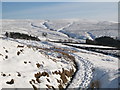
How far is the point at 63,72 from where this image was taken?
21.1 meters

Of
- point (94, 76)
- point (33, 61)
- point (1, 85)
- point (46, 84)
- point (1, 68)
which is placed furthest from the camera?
point (33, 61)

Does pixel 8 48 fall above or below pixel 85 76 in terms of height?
above

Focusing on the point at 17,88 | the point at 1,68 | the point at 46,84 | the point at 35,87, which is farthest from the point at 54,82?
the point at 1,68

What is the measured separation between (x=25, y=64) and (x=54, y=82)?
4.30 meters

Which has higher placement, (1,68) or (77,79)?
(1,68)

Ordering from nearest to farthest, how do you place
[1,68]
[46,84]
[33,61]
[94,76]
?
[46,84]
[1,68]
[94,76]
[33,61]

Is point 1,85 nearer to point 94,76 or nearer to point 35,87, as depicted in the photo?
point 35,87

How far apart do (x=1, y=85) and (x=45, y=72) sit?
5.10 m

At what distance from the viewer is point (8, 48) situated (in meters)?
24.7

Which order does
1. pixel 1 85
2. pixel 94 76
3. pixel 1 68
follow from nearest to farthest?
1. pixel 1 85
2. pixel 1 68
3. pixel 94 76

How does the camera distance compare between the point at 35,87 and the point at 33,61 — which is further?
the point at 33,61

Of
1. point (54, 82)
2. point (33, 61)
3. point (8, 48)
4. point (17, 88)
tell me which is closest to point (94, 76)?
point (54, 82)

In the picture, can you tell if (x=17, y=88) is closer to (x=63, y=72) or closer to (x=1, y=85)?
(x=1, y=85)

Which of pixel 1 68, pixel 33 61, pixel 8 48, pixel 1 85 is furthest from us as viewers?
pixel 8 48
